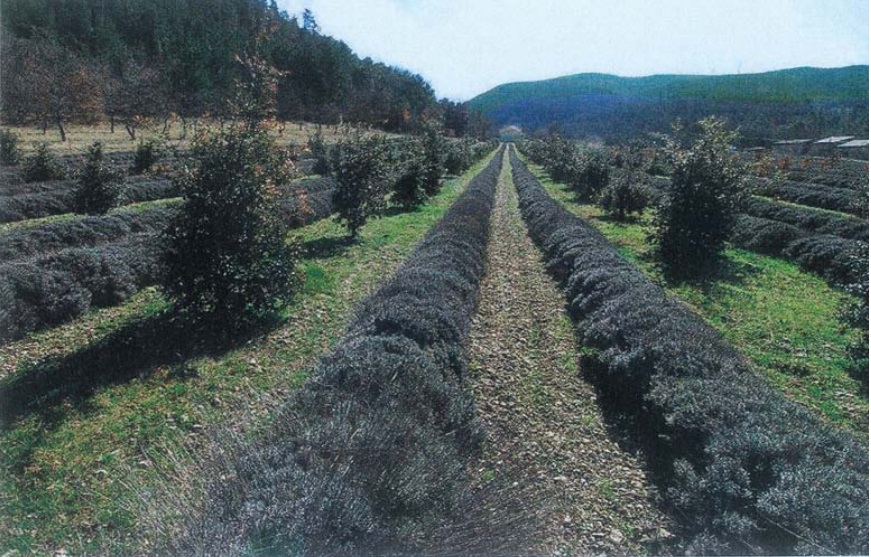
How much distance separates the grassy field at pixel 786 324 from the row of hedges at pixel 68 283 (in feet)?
35.1

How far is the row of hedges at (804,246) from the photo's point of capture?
1355 centimetres

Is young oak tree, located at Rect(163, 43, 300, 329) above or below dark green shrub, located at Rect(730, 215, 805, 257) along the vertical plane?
above

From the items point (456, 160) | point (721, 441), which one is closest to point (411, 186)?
point (456, 160)

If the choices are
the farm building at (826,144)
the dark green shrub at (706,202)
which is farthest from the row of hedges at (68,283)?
the farm building at (826,144)

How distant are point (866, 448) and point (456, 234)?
1023 centimetres

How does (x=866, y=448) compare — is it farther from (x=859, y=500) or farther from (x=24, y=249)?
(x=24, y=249)

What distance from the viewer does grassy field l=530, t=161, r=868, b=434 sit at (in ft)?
24.3

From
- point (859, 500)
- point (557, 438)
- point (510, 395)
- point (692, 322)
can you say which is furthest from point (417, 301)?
point (859, 500)

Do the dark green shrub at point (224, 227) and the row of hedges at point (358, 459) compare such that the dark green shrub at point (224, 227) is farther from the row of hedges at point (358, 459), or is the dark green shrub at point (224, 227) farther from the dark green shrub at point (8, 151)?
the dark green shrub at point (8, 151)

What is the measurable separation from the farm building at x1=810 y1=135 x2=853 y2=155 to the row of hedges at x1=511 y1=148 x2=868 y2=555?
77.7 meters

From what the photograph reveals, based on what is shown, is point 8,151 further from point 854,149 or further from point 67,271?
point 854,149

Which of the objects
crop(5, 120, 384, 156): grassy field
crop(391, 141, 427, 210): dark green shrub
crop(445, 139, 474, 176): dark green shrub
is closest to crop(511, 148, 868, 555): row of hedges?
crop(391, 141, 427, 210): dark green shrub

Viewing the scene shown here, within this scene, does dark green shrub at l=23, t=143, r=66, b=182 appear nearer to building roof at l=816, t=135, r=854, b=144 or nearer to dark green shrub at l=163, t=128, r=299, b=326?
dark green shrub at l=163, t=128, r=299, b=326

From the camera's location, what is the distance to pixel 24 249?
40.0 feet
